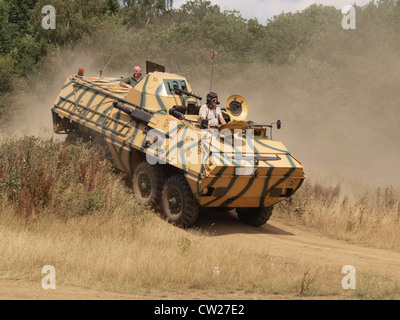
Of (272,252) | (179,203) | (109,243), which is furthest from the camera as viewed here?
(179,203)

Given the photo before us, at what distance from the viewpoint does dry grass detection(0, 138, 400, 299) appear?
29.2 ft

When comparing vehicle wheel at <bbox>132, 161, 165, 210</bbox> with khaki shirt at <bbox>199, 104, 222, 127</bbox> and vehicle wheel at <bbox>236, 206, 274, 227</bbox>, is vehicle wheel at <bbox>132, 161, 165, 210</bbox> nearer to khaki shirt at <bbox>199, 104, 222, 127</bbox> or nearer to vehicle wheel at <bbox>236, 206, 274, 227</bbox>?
khaki shirt at <bbox>199, 104, 222, 127</bbox>

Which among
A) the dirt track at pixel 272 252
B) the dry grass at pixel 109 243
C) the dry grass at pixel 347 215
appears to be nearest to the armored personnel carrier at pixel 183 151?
the dirt track at pixel 272 252

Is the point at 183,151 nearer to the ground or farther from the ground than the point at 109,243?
farther from the ground

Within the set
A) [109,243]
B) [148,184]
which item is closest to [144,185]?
[148,184]

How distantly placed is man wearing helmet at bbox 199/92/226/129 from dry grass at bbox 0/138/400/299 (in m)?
2.10

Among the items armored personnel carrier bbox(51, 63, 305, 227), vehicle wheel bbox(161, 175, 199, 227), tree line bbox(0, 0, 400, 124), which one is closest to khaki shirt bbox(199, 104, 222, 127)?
armored personnel carrier bbox(51, 63, 305, 227)

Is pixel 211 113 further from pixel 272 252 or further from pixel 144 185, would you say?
pixel 272 252

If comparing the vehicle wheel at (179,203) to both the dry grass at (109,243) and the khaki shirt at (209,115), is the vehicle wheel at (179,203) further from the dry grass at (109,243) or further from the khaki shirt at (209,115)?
the khaki shirt at (209,115)

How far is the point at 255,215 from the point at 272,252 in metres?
2.41

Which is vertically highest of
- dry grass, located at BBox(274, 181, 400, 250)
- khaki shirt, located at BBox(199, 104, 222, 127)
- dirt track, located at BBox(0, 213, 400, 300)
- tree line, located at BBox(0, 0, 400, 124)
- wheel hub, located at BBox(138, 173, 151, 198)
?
tree line, located at BBox(0, 0, 400, 124)

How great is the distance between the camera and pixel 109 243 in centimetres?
1027

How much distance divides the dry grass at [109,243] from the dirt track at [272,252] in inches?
11.6
